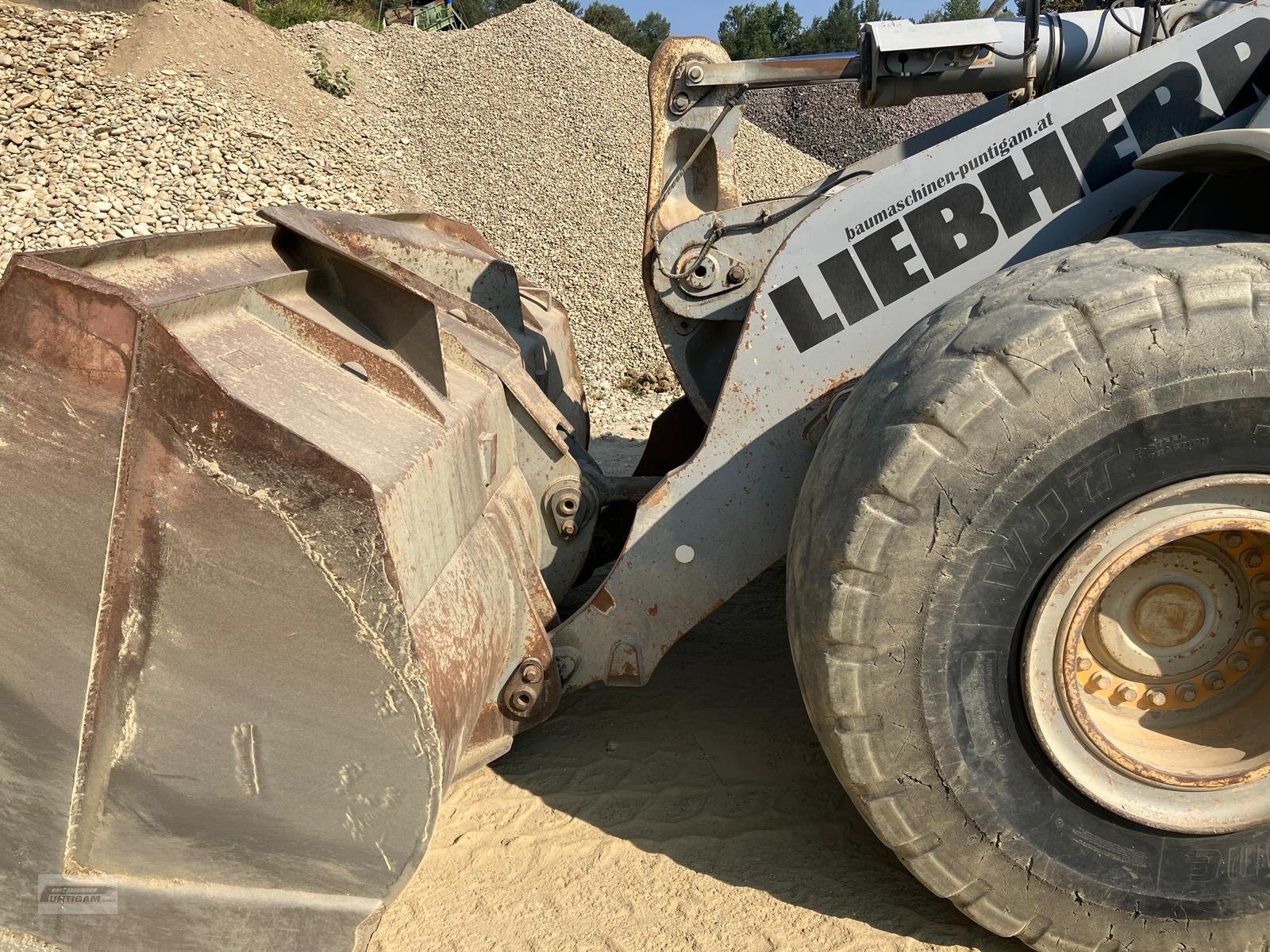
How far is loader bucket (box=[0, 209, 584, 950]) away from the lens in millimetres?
1899

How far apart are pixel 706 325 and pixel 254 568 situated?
1861 mm

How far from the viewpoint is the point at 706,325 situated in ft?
11.2

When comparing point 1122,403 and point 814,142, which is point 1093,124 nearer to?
point 1122,403

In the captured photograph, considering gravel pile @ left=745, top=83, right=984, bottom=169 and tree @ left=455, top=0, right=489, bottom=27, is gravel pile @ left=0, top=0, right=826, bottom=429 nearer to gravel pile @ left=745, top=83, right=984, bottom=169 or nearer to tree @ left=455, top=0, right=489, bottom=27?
gravel pile @ left=745, top=83, right=984, bottom=169

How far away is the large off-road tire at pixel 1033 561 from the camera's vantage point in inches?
81.1

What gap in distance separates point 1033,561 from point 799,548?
490 millimetres

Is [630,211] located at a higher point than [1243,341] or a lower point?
lower

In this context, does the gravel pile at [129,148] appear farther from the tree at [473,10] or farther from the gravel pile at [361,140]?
the tree at [473,10]

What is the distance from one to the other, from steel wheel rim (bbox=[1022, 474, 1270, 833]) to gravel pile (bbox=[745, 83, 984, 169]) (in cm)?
1677

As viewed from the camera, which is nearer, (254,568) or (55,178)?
(254,568)

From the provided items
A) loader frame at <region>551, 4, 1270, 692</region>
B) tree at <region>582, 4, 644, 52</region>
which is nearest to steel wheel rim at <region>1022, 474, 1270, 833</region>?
loader frame at <region>551, 4, 1270, 692</region>

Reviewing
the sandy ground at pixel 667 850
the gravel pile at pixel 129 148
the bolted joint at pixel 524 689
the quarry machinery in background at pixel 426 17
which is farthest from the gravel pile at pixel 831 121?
the bolted joint at pixel 524 689

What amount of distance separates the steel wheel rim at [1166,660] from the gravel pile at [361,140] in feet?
19.7

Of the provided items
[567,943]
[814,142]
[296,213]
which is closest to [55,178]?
[296,213]
